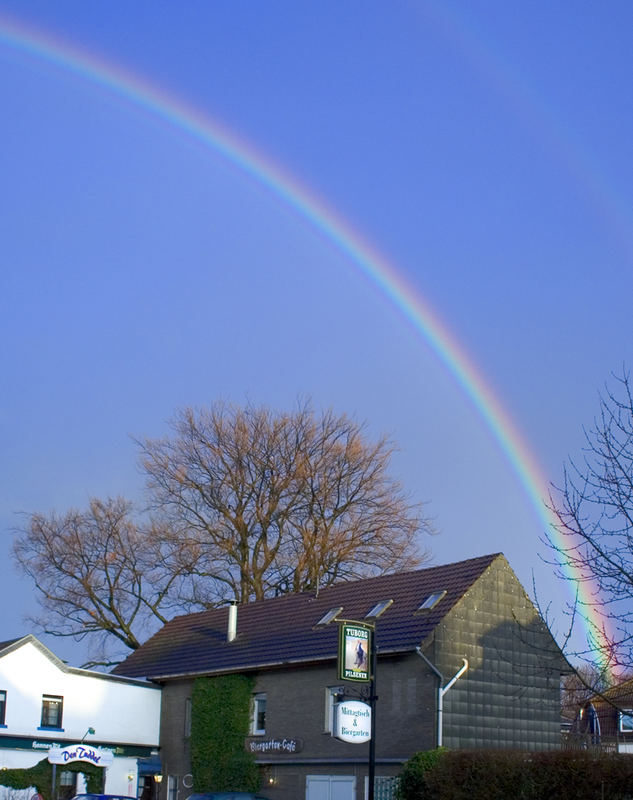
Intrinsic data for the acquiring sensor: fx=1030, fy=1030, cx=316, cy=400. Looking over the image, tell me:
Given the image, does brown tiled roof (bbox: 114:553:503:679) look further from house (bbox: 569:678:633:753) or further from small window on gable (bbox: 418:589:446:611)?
house (bbox: 569:678:633:753)

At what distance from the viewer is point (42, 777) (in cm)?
3434

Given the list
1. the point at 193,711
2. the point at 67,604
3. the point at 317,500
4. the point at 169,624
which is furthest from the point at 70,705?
the point at 317,500

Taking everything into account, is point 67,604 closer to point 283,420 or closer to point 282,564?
point 282,564

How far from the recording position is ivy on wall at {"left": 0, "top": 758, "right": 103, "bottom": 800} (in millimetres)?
33781

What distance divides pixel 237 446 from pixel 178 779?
18.5m

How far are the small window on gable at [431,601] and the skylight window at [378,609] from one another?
5.75 ft

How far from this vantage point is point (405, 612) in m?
32.4

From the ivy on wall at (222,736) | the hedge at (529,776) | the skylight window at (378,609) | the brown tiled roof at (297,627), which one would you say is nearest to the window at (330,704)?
the brown tiled roof at (297,627)

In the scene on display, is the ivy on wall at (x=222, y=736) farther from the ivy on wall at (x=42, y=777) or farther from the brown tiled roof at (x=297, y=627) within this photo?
the ivy on wall at (x=42, y=777)

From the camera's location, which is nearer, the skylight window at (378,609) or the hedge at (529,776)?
the hedge at (529,776)

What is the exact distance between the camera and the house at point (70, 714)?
35406mm

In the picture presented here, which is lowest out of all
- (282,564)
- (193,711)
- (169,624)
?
(193,711)

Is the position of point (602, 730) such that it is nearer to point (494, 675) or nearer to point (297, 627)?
point (494, 675)

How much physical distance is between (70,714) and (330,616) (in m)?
10.3
